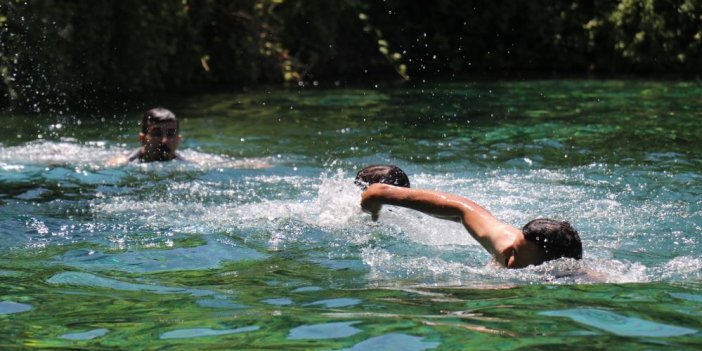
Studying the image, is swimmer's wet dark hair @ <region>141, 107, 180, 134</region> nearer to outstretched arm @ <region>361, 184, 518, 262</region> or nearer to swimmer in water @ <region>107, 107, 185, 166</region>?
swimmer in water @ <region>107, 107, 185, 166</region>

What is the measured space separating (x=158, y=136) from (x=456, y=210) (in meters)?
5.21

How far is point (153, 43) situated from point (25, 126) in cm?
438

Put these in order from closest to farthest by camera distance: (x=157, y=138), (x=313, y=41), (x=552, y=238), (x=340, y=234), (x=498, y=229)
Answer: (x=552, y=238)
(x=498, y=229)
(x=340, y=234)
(x=157, y=138)
(x=313, y=41)

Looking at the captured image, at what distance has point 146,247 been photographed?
7109mm

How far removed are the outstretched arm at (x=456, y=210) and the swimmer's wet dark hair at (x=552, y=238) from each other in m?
0.21

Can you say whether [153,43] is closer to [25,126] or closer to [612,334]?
[25,126]

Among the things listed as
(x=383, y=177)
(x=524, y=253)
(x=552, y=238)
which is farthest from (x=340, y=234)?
(x=552, y=238)

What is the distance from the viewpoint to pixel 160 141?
35.5 ft

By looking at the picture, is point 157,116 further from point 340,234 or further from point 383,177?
point 383,177

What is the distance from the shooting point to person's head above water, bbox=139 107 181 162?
10.8m

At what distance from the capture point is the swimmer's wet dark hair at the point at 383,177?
23.8 feet

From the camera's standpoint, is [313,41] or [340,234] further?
[313,41]

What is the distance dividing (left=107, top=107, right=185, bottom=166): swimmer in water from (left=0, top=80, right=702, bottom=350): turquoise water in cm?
20

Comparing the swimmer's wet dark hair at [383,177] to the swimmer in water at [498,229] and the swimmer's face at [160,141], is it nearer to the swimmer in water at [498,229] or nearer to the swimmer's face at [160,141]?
the swimmer in water at [498,229]
